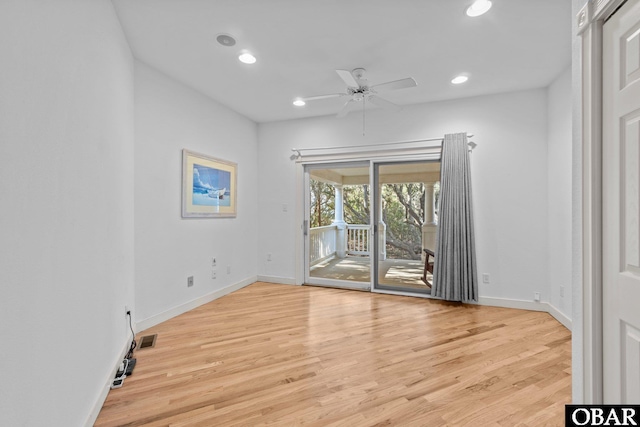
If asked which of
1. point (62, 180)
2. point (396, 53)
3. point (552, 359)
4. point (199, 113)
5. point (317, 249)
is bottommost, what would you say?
point (552, 359)

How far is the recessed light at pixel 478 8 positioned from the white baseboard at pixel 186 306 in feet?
12.9

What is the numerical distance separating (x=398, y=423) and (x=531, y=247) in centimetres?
299

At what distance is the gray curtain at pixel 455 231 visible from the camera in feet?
11.8

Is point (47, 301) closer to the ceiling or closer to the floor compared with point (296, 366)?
closer to the ceiling

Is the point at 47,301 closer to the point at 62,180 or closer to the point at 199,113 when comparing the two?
the point at 62,180

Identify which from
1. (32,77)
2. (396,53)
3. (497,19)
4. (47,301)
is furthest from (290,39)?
(47,301)

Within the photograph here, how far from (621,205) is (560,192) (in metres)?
2.48

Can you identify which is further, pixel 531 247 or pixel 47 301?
pixel 531 247

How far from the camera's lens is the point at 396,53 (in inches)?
104

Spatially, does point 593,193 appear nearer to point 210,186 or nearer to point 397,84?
point 397,84

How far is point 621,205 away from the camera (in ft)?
3.53

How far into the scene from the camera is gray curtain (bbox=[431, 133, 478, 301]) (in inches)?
141

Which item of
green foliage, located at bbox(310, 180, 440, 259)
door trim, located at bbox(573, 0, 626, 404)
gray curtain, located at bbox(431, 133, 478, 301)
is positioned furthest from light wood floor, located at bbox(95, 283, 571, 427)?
green foliage, located at bbox(310, 180, 440, 259)

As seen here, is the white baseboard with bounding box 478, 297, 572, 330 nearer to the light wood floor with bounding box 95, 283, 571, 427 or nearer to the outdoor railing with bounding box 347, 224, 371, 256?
the light wood floor with bounding box 95, 283, 571, 427
